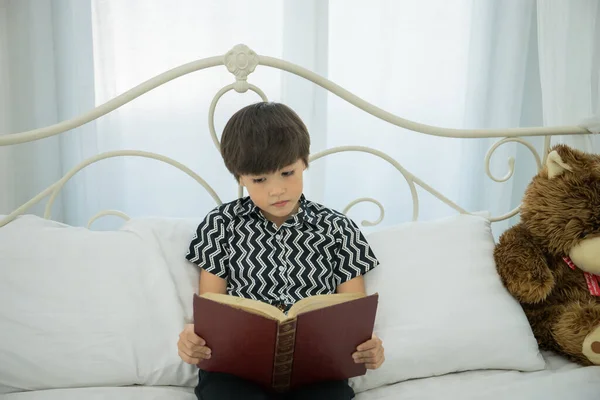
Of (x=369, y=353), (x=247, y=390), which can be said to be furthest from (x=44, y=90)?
(x=369, y=353)

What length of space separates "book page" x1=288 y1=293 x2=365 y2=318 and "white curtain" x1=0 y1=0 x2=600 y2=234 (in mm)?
960

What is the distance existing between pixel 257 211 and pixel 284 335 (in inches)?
16.6

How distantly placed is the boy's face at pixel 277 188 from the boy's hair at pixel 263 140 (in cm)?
2

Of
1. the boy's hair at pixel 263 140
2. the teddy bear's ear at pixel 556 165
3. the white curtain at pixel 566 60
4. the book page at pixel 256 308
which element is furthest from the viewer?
the white curtain at pixel 566 60

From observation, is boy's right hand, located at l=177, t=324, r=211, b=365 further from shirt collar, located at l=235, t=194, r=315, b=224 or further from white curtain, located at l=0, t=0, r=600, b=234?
white curtain, located at l=0, t=0, r=600, b=234

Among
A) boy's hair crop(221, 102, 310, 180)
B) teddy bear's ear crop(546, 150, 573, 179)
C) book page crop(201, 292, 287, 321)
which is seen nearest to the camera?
book page crop(201, 292, 287, 321)

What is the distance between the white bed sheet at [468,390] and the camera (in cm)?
121

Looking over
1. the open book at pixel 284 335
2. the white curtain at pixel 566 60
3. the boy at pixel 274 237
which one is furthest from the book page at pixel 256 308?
the white curtain at pixel 566 60

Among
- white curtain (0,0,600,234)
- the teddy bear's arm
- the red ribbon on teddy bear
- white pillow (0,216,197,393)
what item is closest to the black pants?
white pillow (0,216,197,393)

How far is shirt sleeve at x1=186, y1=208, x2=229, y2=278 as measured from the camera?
134cm

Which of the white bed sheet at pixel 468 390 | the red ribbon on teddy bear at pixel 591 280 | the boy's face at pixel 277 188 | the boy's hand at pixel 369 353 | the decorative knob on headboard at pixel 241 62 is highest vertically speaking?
the decorative knob on headboard at pixel 241 62

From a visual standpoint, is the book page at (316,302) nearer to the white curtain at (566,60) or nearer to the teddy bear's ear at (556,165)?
the teddy bear's ear at (556,165)

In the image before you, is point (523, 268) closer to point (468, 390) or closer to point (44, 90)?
point (468, 390)

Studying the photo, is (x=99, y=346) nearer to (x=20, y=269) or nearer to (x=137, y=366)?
(x=137, y=366)
